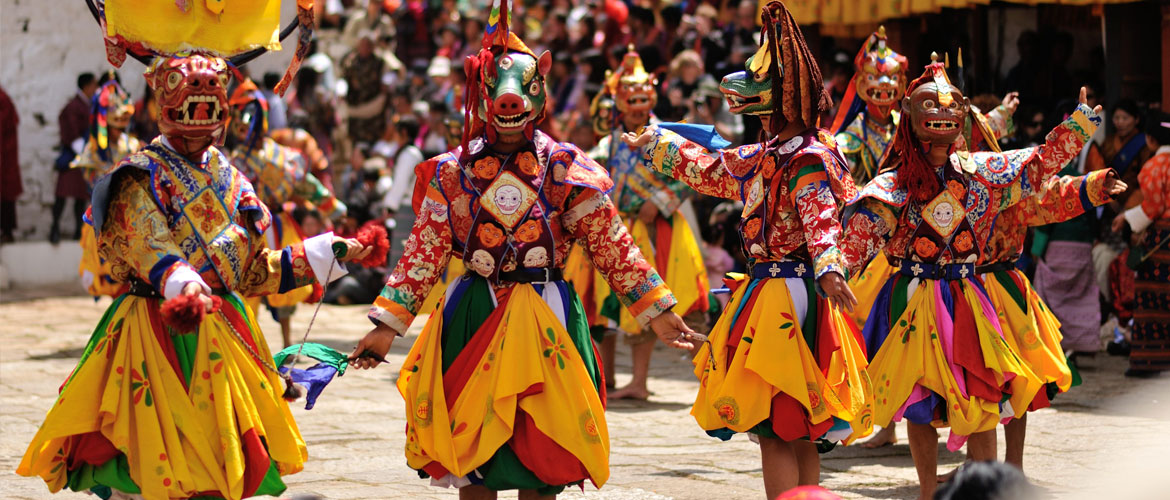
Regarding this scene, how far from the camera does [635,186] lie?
9625mm

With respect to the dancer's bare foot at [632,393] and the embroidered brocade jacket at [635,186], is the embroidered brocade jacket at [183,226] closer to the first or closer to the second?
the embroidered brocade jacket at [635,186]

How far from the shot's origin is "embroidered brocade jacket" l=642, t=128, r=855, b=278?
5691 millimetres

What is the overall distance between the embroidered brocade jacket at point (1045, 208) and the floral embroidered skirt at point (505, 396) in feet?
7.31

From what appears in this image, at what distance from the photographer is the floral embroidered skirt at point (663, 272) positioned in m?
9.59

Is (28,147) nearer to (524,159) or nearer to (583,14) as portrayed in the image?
(583,14)

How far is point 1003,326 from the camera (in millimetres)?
6555

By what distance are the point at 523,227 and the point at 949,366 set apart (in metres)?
2.07

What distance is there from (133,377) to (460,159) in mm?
1370

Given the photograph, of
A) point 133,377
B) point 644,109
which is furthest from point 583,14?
point 133,377

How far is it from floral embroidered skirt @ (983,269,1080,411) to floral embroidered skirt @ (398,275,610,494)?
2.12 meters

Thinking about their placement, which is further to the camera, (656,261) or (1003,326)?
(656,261)

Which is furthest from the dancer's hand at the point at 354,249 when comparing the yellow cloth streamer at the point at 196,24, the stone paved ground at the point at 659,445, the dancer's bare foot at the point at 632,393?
the dancer's bare foot at the point at 632,393

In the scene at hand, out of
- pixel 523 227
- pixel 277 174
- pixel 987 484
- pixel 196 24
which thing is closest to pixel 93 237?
pixel 277 174

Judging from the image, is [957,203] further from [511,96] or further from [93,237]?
[93,237]
